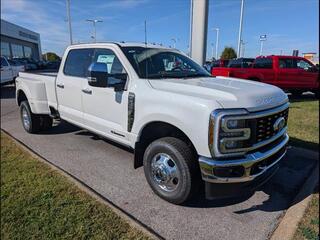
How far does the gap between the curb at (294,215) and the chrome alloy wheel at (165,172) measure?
46.5 inches

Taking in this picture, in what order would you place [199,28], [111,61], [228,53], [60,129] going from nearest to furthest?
[111,61]
[60,129]
[199,28]
[228,53]

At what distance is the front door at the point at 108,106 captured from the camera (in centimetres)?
397

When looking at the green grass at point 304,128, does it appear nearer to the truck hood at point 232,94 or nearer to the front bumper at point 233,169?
the truck hood at point 232,94

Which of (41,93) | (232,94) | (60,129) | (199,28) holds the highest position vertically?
(199,28)

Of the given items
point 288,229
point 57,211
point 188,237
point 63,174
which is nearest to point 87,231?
point 57,211

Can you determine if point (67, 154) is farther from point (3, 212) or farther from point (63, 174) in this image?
point (3, 212)

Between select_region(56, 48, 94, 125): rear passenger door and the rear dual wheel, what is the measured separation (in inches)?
42.8

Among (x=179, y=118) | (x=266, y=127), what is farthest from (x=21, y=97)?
(x=266, y=127)

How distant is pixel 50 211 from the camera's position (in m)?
3.21

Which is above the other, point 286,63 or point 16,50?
point 16,50

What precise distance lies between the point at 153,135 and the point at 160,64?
113 cm

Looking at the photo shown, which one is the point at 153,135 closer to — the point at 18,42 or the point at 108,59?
the point at 108,59

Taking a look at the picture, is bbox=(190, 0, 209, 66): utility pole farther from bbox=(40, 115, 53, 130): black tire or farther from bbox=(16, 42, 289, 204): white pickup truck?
bbox=(40, 115, 53, 130): black tire

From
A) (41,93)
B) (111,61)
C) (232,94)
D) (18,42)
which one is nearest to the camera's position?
(232,94)
